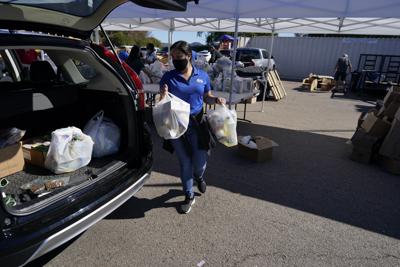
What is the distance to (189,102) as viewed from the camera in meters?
2.83

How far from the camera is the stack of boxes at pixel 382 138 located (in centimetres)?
437

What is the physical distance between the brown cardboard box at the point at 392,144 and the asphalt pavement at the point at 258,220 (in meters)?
0.31

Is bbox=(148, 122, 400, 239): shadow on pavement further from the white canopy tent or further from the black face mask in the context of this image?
the white canopy tent

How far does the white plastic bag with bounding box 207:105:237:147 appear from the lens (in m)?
2.93

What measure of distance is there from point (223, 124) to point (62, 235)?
1707 mm

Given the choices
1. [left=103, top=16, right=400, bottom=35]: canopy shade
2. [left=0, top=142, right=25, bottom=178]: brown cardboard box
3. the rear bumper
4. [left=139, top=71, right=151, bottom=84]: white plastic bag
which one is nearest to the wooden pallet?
[left=103, top=16, right=400, bottom=35]: canopy shade

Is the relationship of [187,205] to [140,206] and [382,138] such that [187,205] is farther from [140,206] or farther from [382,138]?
[382,138]

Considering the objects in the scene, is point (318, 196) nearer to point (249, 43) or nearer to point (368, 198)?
point (368, 198)

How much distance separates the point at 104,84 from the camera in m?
2.93

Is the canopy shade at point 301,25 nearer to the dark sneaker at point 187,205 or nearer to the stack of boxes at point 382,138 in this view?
the stack of boxes at point 382,138

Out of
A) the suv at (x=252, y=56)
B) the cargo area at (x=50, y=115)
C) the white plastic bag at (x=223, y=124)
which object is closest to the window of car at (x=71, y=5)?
the cargo area at (x=50, y=115)

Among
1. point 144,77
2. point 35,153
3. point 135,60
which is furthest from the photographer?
point 144,77

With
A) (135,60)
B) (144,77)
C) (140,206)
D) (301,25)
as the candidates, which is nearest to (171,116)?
(140,206)

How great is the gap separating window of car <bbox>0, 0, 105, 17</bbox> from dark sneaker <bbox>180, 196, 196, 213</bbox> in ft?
6.49
